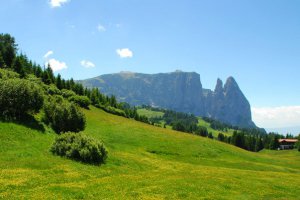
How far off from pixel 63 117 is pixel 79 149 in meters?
17.2

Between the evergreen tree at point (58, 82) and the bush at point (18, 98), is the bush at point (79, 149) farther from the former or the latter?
the evergreen tree at point (58, 82)

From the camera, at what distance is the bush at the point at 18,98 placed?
52844 mm

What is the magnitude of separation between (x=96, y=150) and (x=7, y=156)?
11.5 metres

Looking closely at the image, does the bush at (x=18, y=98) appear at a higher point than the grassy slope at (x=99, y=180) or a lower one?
higher

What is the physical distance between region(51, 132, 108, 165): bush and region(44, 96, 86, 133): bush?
44.3 feet

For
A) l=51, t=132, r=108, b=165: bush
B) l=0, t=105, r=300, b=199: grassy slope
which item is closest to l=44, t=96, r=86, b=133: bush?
l=0, t=105, r=300, b=199: grassy slope

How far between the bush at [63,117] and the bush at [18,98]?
257 cm

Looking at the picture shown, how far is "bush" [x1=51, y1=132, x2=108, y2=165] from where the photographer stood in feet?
141

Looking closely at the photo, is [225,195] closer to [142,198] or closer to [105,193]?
[142,198]

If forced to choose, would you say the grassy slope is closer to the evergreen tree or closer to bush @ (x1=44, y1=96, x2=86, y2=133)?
bush @ (x1=44, y1=96, x2=86, y2=133)

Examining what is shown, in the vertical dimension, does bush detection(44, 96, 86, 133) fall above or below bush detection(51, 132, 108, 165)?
above

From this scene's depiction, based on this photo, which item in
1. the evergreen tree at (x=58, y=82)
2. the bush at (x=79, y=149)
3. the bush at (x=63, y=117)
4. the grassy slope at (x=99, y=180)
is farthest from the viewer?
the evergreen tree at (x=58, y=82)

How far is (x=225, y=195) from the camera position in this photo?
33.3 metres

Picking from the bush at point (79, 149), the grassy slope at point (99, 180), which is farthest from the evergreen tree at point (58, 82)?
the bush at point (79, 149)
